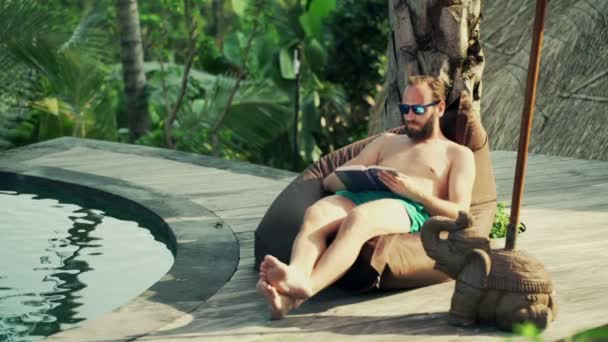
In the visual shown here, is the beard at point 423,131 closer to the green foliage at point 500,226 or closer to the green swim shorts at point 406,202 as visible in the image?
the green swim shorts at point 406,202

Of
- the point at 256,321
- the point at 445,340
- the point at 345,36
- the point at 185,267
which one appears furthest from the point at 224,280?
the point at 345,36

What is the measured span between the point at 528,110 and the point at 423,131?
0.71 meters

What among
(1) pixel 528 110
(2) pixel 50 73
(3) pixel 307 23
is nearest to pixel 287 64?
(3) pixel 307 23

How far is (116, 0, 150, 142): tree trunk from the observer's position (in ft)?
38.2

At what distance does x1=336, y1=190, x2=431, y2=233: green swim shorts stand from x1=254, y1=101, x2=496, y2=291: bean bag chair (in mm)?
99

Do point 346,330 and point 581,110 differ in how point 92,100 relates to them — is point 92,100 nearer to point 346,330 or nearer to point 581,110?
point 581,110

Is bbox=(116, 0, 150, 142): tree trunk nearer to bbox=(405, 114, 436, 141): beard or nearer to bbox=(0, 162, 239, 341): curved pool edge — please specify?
bbox=(0, 162, 239, 341): curved pool edge

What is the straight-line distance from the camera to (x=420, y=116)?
437cm

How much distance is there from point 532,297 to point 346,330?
0.71 m

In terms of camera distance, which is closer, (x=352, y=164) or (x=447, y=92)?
(x=352, y=164)

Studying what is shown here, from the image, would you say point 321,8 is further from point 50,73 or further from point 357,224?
point 357,224

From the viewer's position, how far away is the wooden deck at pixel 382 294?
3.82m

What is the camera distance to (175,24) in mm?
19750

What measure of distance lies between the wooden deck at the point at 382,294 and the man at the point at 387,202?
Result: 188mm
